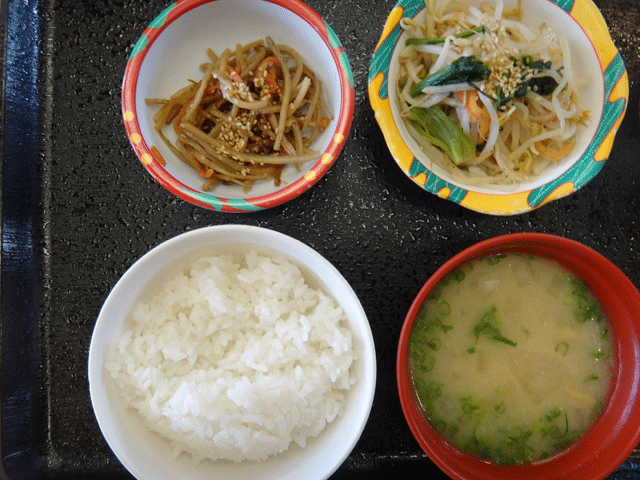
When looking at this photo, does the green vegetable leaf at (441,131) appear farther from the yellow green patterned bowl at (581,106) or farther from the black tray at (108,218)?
the black tray at (108,218)

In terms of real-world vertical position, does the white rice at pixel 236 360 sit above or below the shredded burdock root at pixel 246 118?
below

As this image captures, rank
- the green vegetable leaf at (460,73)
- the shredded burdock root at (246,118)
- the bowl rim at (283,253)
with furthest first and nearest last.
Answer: the shredded burdock root at (246,118) < the green vegetable leaf at (460,73) < the bowl rim at (283,253)

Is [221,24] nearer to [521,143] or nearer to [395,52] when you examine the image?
[395,52]

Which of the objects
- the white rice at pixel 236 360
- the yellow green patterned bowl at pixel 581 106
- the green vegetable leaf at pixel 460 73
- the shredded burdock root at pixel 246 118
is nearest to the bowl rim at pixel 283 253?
the white rice at pixel 236 360

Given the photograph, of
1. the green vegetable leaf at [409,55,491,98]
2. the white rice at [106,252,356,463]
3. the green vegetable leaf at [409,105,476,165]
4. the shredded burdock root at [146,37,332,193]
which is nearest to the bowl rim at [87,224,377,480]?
the white rice at [106,252,356,463]

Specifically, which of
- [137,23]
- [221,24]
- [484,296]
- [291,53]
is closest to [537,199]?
[484,296]

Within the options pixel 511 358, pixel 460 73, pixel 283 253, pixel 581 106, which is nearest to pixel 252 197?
pixel 283 253

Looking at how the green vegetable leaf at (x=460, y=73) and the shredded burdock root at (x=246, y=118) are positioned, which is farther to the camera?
the shredded burdock root at (x=246, y=118)
